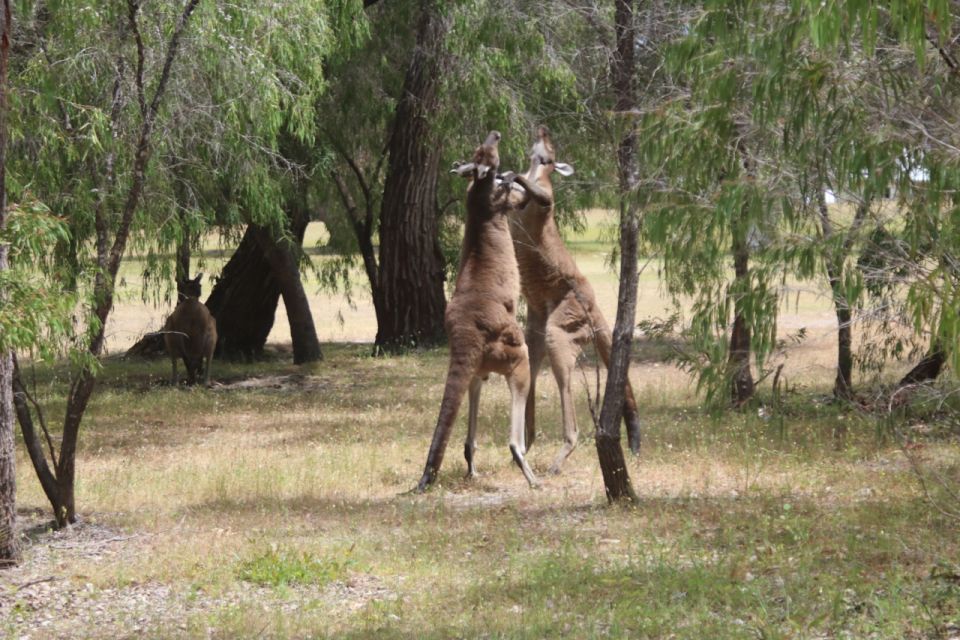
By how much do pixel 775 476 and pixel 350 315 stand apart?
22196 mm

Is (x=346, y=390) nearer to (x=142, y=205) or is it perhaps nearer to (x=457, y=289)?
(x=142, y=205)

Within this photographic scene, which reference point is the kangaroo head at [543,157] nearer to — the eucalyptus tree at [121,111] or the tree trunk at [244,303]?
the eucalyptus tree at [121,111]

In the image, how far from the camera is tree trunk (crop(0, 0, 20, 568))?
7188 millimetres

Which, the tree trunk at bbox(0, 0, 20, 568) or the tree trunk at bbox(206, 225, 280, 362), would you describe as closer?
the tree trunk at bbox(0, 0, 20, 568)

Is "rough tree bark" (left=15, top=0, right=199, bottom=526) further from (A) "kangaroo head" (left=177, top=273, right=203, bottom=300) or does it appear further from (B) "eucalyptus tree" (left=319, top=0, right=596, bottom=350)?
(A) "kangaroo head" (left=177, top=273, right=203, bottom=300)

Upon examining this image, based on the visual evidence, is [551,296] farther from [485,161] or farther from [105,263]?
[105,263]

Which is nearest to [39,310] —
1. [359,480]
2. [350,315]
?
[359,480]

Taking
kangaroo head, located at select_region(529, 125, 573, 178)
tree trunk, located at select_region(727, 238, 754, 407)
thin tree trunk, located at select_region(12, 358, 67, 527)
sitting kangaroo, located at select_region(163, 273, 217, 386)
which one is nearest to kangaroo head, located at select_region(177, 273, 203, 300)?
sitting kangaroo, located at select_region(163, 273, 217, 386)

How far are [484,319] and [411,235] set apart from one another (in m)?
10.6

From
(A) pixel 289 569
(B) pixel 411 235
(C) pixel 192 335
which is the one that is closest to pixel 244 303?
(B) pixel 411 235

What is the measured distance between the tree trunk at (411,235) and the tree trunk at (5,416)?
35.4ft

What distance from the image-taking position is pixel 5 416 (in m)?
7.33

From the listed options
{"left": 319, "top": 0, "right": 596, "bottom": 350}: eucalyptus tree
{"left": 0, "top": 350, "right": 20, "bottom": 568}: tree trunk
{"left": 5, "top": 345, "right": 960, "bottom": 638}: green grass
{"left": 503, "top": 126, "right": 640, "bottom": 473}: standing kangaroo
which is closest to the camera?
{"left": 5, "top": 345, "right": 960, "bottom": 638}: green grass

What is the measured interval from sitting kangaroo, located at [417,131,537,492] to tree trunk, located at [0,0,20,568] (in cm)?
288
